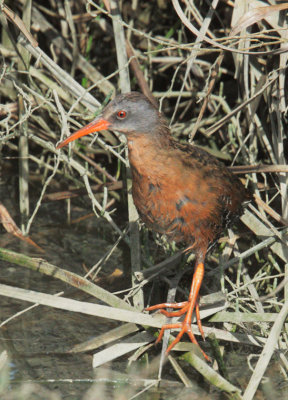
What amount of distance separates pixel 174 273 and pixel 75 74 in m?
1.75

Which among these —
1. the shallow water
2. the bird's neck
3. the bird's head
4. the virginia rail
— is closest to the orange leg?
the virginia rail

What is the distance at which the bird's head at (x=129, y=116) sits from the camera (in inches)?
117

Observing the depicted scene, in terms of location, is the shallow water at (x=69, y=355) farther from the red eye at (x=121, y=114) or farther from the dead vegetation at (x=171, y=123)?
the red eye at (x=121, y=114)

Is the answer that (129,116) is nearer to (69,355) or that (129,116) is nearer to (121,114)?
(121,114)

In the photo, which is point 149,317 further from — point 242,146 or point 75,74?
point 75,74

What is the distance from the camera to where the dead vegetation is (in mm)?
3023

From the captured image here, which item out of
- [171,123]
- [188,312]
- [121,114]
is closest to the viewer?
[121,114]

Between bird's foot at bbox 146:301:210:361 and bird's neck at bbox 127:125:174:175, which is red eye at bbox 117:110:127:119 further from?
bird's foot at bbox 146:301:210:361

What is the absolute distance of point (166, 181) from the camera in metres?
2.99

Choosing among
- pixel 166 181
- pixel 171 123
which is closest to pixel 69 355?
pixel 166 181

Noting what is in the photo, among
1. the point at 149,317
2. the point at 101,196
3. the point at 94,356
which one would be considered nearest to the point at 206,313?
the point at 149,317

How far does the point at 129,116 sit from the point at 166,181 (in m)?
0.35

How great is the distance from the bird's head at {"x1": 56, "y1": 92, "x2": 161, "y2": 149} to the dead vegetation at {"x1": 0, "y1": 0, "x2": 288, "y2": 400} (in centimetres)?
33

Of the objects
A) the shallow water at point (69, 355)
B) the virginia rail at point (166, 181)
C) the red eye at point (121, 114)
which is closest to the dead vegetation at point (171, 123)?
the shallow water at point (69, 355)
